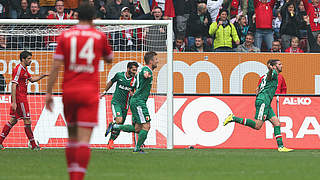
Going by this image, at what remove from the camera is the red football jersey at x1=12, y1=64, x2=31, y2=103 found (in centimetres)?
1341

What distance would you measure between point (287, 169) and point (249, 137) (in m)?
6.40

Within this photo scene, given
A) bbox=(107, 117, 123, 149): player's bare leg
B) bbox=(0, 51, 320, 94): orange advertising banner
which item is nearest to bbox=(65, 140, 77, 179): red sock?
bbox=(107, 117, 123, 149): player's bare leg

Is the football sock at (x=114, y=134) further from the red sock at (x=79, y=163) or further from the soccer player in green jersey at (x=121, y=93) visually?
the red sock at (x=79, y=163)

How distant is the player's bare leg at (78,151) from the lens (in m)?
6.46

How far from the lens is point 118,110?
14586 millimetres

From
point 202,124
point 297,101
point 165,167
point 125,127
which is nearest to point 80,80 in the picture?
point 165,167

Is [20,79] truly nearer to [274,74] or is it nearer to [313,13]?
[274,74]

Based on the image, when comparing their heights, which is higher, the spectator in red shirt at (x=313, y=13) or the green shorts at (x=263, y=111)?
the spectator in red shirt at (x=313, y=13)

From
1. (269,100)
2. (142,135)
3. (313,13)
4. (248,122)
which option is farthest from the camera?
(313,13)

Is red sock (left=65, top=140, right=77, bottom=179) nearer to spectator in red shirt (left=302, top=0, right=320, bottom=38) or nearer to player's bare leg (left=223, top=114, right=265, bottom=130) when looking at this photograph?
player's bare leg (left=223, top=114, right=265, bottom=130)

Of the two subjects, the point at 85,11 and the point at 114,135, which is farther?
the point at 114,135

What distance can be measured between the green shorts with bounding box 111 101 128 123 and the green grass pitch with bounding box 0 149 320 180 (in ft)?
8.60

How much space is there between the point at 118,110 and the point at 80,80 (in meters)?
7.91

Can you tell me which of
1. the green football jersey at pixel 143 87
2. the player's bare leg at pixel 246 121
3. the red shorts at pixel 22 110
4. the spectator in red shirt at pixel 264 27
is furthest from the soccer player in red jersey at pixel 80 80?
the spectator in red shirt at pixel 264 27
